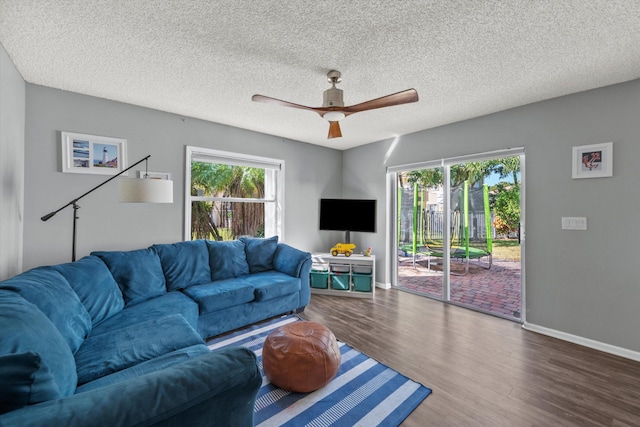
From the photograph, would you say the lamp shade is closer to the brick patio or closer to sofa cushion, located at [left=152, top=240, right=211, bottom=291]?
sofa cushion, located at [left=152, top=240, right=211, bottom=291]

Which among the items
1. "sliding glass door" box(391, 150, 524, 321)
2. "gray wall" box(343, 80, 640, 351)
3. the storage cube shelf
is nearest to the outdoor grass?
"sliding glass door" box(391, 150, 524, 321)

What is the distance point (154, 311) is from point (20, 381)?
153 cm

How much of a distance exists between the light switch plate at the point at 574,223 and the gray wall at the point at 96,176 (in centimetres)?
381

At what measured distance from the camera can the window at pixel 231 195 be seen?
361 centimetres

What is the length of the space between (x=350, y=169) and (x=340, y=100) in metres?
2.90

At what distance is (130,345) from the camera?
1.66 metres

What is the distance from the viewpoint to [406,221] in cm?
444

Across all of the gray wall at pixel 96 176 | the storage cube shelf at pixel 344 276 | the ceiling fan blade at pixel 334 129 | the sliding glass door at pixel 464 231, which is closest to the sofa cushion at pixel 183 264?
the gray wall at pixel 96 176

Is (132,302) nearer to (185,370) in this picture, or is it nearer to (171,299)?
(171,299)

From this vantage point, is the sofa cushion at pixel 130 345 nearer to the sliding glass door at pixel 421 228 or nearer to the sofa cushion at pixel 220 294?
the sofa cushion at pixel 220 294

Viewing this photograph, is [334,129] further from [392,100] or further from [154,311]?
[154,311]

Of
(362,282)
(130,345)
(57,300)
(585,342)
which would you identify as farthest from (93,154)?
(585,342)

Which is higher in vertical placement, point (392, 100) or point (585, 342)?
point (392, 100)

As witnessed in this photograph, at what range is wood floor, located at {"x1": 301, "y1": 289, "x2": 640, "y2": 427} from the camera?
5.64 feet
